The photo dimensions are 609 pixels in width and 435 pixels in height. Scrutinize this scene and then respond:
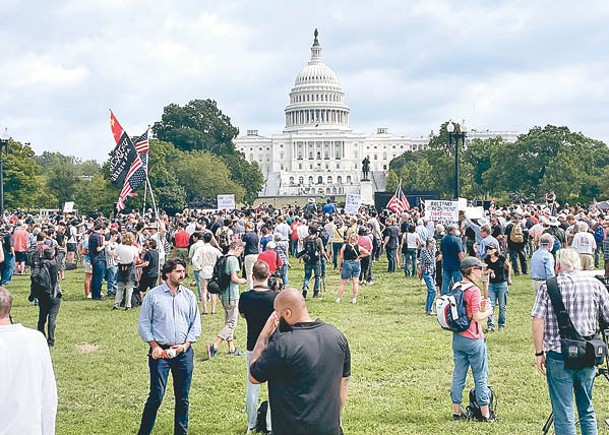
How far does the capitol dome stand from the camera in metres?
160

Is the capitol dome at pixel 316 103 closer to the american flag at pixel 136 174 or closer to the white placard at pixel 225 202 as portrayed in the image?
the white placard at pixel 225 202

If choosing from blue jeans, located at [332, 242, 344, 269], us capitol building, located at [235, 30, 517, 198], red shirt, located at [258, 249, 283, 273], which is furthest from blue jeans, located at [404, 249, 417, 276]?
us capitol building, located at [235, 30, 517, 198]

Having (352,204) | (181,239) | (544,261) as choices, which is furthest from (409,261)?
(544,261)

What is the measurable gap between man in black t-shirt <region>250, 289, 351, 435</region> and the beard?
0.10ft

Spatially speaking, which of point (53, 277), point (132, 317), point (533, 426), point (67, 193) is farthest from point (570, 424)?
point (67, 193)

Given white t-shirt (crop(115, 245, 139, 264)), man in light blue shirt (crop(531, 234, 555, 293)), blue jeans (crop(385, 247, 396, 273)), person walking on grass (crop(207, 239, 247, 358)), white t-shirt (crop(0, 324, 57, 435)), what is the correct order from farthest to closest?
blue jeans (crop(385, 247, 396, 273)) → white t-shirt (crop(115, 245, 139, 264)) → man in light blue shirt (crop(531, 234, 555, 293)) → person walking on grass (crop(207, 239, 247, 358)) → white t-shirt (crop(0, 324, 57, 435))

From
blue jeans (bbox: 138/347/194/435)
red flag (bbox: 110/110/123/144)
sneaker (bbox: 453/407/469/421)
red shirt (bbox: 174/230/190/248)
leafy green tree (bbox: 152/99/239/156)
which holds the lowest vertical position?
sneaker (bbox: 453/407/469/421)

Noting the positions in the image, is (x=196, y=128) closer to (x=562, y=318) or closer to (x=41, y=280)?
(x=41, y=280)

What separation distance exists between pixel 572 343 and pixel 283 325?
2.58 m

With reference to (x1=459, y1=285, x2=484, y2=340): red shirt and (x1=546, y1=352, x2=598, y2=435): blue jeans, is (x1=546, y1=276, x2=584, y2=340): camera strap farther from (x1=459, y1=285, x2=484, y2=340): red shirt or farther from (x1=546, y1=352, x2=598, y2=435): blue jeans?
(x1=459, y1=285, x2=484, y2=340): red shirt

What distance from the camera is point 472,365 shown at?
301 inches

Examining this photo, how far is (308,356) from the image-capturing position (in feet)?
14.2

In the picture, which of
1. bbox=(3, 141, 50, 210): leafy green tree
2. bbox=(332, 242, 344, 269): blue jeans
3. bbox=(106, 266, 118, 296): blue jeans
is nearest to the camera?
bbox=(106, 266, 118, 296): blue jeans

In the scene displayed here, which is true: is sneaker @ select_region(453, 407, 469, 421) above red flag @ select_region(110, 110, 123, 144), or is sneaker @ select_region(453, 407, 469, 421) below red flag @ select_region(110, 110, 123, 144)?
below
